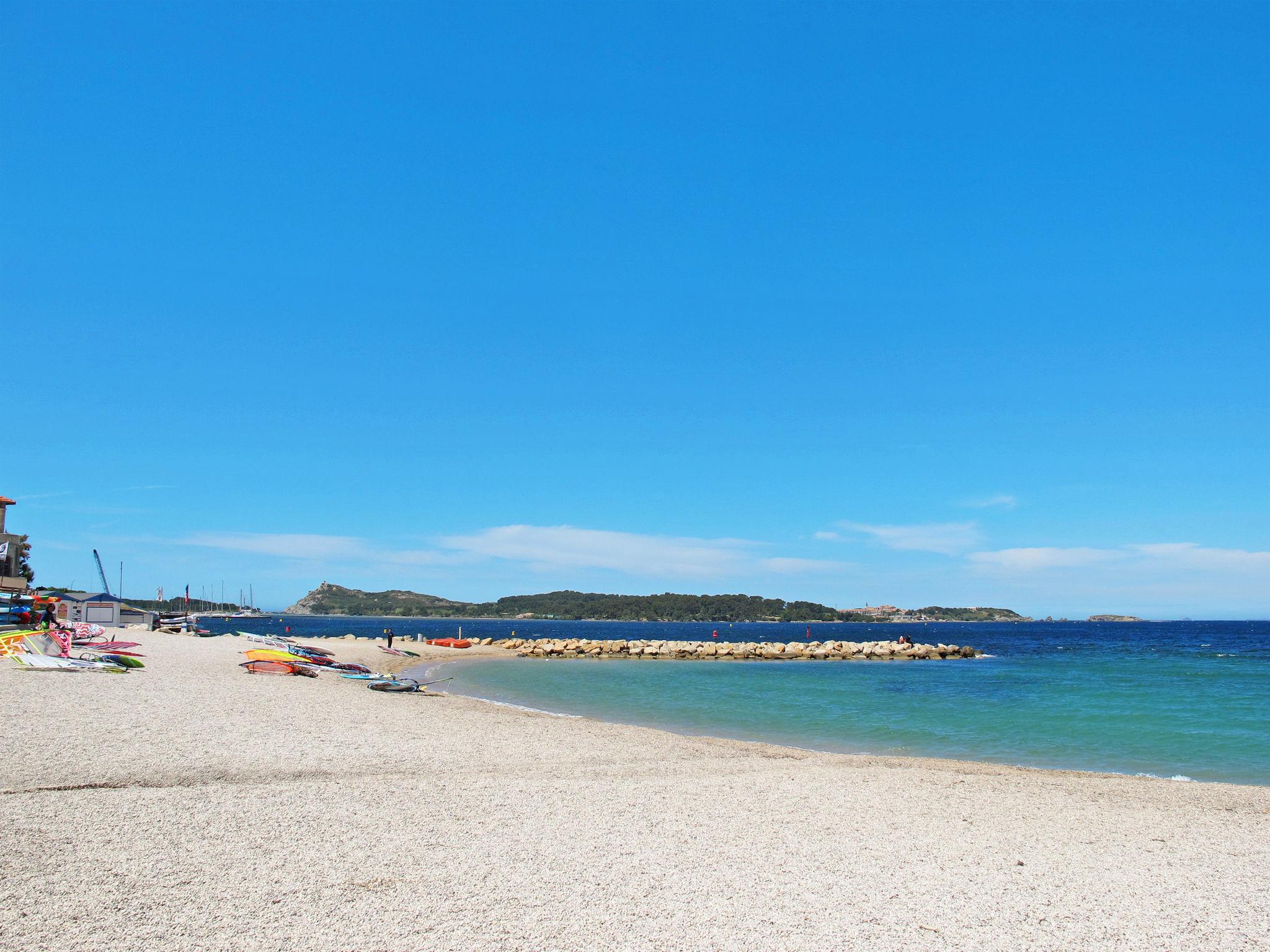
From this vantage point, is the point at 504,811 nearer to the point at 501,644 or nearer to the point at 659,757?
the point at 659,757

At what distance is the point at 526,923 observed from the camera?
5891 mm

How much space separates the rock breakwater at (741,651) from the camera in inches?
2275

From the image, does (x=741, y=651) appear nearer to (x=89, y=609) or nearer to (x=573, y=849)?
(x=89, y=609)

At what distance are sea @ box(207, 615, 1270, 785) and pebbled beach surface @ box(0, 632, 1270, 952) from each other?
4171 mm

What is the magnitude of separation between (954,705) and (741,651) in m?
34.3

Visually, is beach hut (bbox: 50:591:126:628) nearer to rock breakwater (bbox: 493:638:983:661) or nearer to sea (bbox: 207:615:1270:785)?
sea (bbox: 207:615:1270:785)

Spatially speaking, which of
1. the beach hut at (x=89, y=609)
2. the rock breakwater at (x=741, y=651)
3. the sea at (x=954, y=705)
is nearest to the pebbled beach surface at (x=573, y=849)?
the sea at (x=954, y=705)

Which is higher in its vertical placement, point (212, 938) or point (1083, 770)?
point (212, 938)

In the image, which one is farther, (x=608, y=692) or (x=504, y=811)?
(x=608, y=692)

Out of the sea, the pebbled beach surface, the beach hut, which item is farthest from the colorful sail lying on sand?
the beach hut

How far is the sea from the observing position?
1764cm

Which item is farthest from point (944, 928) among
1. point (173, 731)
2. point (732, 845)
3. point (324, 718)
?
point (324, 718)

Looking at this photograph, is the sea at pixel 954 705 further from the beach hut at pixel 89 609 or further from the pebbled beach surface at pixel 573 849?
the beach hut at pixel 89 609

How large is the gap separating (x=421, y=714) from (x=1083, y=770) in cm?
1417
